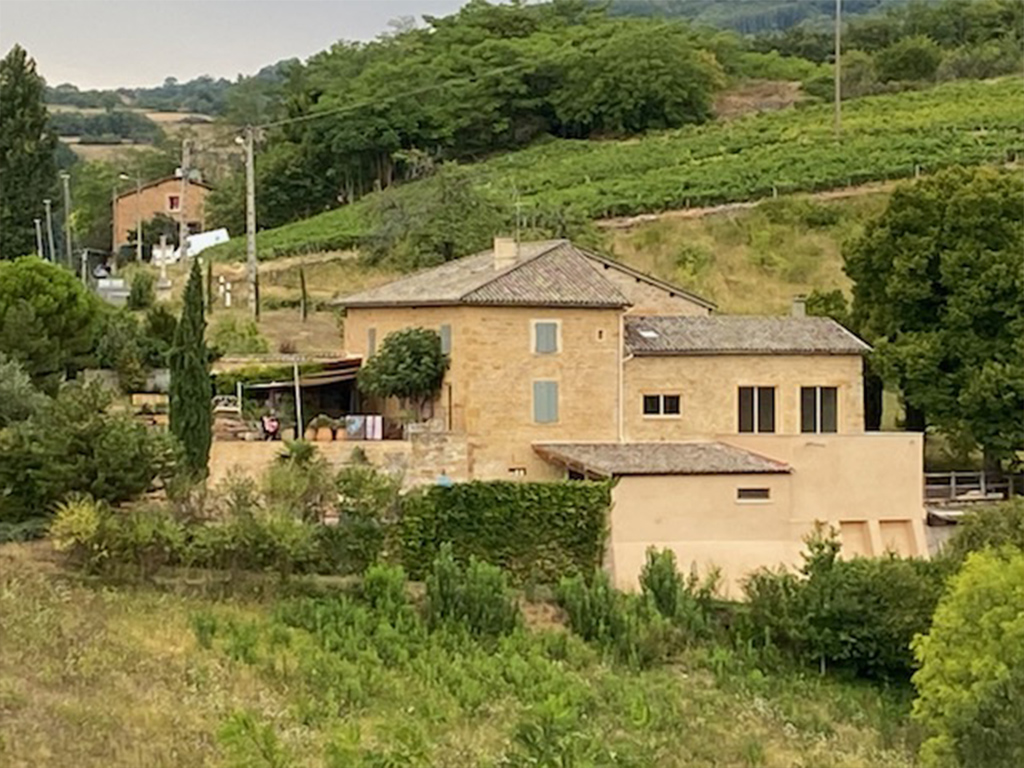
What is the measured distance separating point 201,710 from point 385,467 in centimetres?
1159

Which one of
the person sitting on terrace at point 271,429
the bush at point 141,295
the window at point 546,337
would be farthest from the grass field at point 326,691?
the bush at point 141,295

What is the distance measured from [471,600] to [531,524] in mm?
3074

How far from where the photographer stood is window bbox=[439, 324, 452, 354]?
106 ft

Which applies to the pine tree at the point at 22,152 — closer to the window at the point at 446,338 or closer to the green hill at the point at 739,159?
the green hill at the point at 739,159

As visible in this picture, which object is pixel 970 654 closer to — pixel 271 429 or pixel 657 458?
pixel 657 458

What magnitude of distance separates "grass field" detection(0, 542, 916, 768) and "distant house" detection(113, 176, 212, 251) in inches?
2159

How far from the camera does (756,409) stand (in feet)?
107

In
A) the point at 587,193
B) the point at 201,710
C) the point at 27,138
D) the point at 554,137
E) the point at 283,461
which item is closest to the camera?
the point at 201,710

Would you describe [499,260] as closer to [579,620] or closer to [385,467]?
[385,467]

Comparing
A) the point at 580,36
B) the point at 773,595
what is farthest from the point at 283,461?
the point at 580,36

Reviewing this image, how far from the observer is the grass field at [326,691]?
701 inches

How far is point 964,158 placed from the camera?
6016 cm

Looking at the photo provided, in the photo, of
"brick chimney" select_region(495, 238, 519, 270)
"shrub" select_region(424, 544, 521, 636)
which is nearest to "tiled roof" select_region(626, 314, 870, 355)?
"brick chimney" select_region(495, 238, 519, 270)

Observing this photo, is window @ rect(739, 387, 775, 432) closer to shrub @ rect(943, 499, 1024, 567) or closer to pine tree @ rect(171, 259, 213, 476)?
shrub @ rect(943, 499, 1024, 567)
